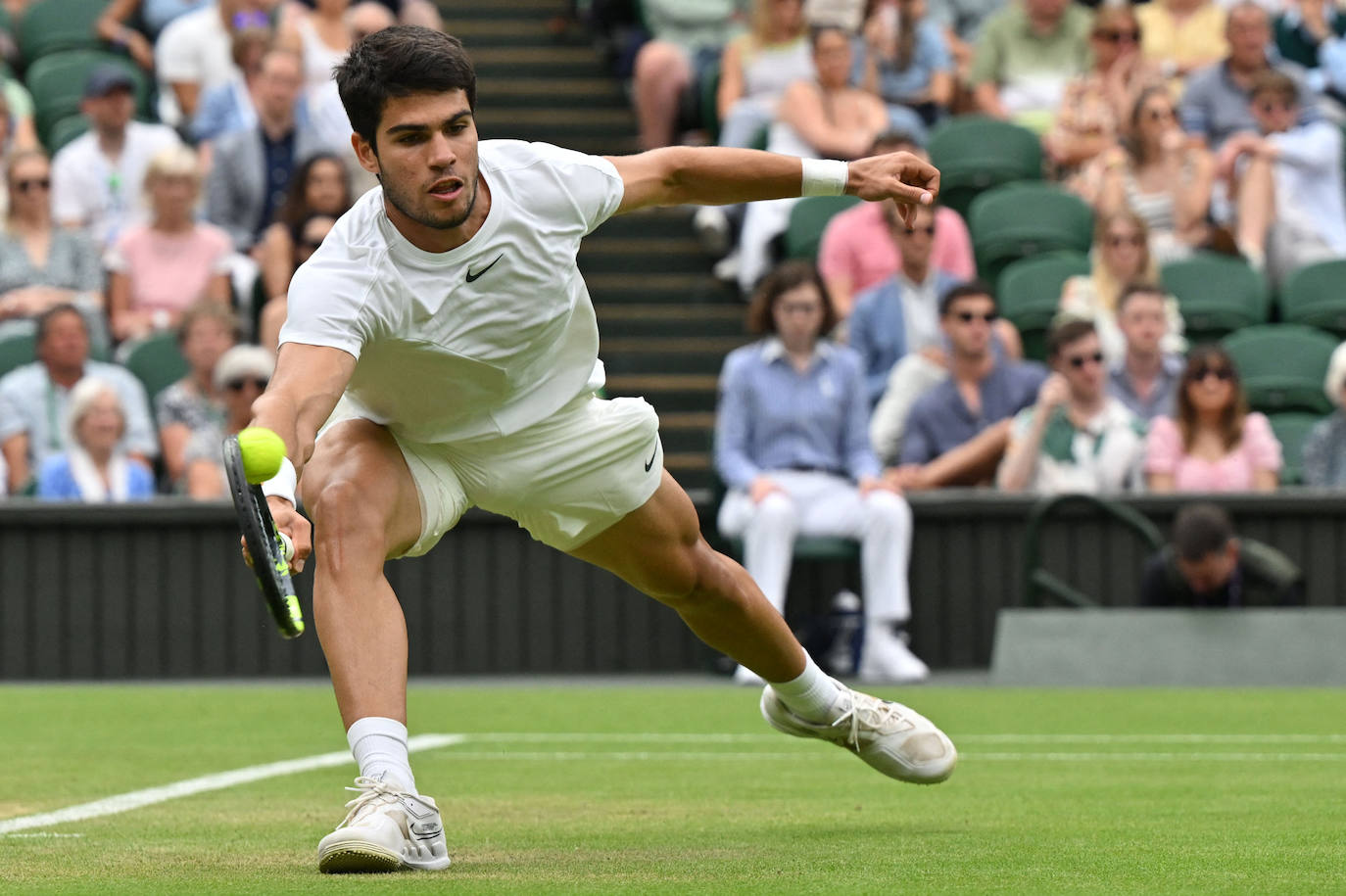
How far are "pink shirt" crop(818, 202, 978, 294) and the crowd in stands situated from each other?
9.17ft

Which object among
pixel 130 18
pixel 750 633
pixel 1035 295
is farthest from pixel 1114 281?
pixel 130 18

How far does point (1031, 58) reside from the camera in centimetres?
1461

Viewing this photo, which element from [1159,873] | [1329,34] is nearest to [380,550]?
[1159,873]

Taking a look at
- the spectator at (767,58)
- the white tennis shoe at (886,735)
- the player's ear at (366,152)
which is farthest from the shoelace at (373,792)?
the spectator at (767,58)

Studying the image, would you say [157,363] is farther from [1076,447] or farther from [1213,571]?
[1213,571]

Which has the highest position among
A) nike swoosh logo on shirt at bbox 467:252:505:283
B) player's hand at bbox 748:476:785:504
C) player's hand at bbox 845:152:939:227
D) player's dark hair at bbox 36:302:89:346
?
player's hand at bbox 845:152:939:227

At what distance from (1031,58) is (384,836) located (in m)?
11.3

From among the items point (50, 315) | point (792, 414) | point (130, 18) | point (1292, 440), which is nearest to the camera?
point (792, 414)

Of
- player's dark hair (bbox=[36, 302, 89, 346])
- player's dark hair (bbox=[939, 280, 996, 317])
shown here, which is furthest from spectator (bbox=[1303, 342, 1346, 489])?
player's dark hair (bbox=[36, 302, 89, 346])

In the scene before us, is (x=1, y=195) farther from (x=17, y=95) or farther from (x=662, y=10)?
(x=662, y=10)

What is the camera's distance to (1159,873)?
13.6 ft

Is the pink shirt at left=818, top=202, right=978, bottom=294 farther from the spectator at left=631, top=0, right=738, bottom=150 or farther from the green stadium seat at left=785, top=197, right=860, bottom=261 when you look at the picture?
the spectator at left=631, top=0, right=738, bottom=150

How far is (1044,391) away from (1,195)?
618 centimetres

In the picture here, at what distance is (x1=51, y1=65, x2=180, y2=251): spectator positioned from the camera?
1310 cm
